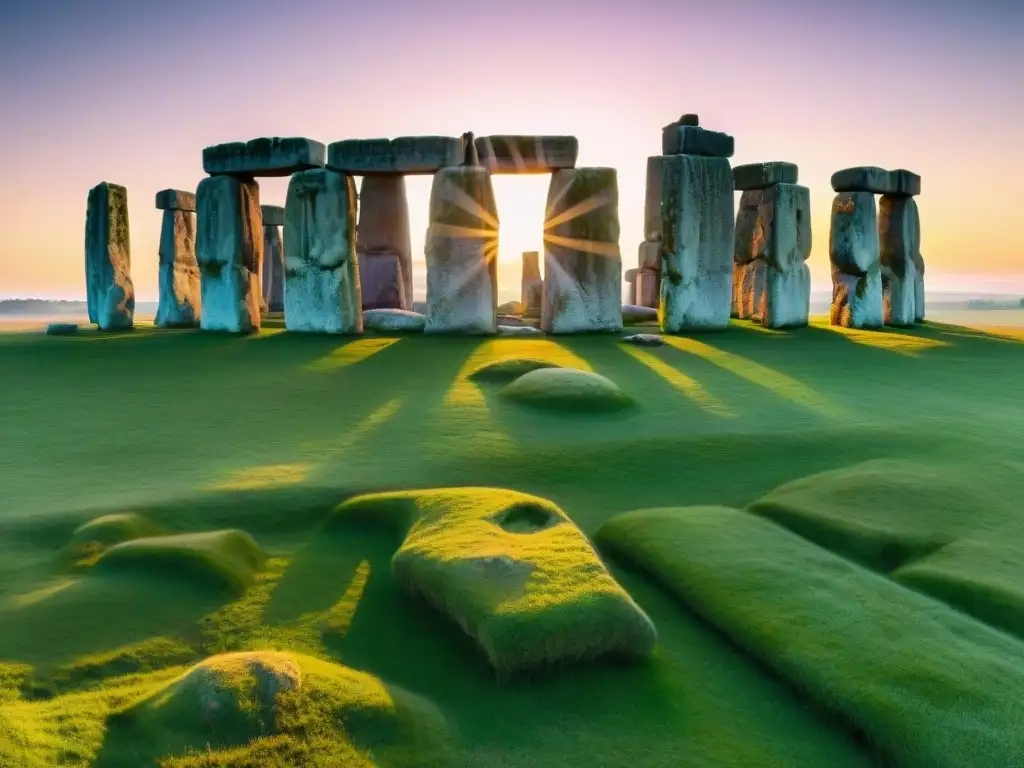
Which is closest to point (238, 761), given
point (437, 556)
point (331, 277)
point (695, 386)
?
point (437, 556)

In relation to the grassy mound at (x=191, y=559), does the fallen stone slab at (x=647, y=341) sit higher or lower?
higher

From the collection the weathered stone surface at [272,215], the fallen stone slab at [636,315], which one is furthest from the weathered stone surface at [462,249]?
the weathered stone surface at [272,215]

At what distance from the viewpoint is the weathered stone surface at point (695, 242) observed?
1265 cm

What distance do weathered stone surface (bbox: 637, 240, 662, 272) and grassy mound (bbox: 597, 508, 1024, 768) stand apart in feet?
53.8

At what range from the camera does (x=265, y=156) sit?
13070 mm

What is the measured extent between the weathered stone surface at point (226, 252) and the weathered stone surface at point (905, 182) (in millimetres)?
12067

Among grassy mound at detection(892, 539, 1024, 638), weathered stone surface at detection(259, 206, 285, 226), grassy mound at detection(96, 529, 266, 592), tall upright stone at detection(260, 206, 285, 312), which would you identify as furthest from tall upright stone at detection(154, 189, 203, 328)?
grassy mound at detection(892, 539, 1024, 638)

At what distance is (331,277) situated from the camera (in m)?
12.8

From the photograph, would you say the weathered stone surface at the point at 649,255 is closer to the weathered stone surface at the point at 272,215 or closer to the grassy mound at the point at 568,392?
the weathered stone surface at the point at 272,215

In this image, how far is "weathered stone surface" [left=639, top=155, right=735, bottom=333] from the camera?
12.6 meters

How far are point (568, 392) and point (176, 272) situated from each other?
39.0 feet

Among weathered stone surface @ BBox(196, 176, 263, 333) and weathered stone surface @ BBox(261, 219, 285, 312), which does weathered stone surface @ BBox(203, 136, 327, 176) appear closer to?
weathered stone surface @ BBox(196, 176, 263, 333)

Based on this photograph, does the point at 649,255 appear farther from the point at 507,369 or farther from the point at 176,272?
the point at 507,369

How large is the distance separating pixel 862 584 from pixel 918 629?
39 centimetres
